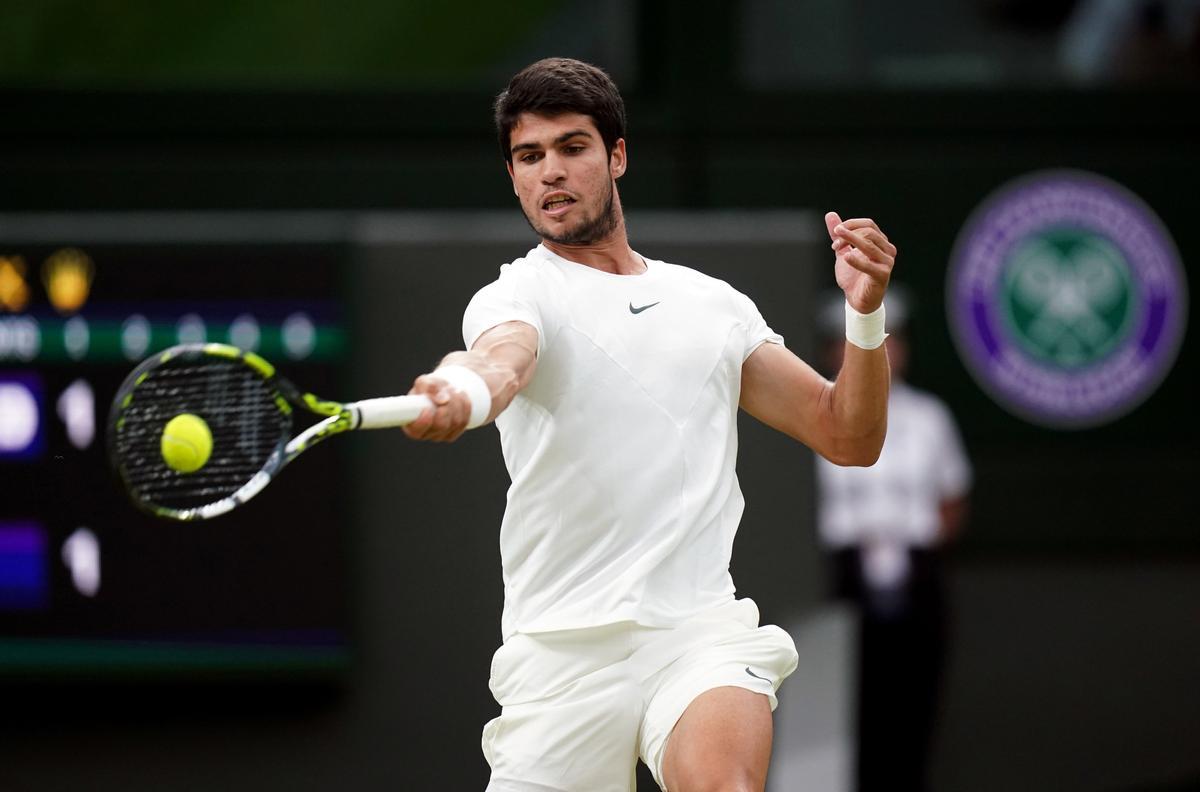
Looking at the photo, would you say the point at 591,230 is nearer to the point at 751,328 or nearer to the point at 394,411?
the point at 751,328

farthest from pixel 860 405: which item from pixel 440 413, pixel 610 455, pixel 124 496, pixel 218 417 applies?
pixel 124 496

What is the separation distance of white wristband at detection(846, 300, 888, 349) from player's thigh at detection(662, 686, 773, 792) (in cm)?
72

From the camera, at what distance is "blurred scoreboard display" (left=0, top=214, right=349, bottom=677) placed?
627 cm

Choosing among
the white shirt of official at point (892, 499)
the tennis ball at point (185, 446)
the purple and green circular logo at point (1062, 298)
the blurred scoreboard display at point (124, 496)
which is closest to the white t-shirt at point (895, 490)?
the white shirt of official at point (892, 499)

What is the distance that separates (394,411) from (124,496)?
3.41 m

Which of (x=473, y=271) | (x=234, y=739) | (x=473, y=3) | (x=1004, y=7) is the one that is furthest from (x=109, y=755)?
(x=1004, y=7)

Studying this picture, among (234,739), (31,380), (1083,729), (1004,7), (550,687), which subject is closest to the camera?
(550,687)

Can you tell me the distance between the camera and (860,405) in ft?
12.5

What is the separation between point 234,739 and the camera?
22.0 feet

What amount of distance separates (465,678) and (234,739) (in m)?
0.87

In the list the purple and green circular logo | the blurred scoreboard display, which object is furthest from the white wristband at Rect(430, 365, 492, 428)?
the purple and green circular logo

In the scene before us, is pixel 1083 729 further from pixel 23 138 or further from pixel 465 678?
pixel 23 138

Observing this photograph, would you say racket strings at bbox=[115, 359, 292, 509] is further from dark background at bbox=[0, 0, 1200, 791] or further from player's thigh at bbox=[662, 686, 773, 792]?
dark background at bbox=[0, 0, 1200, 791]

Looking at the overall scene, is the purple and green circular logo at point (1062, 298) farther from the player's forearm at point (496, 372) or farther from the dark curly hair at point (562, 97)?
the player's forearm at point (496, 372)
